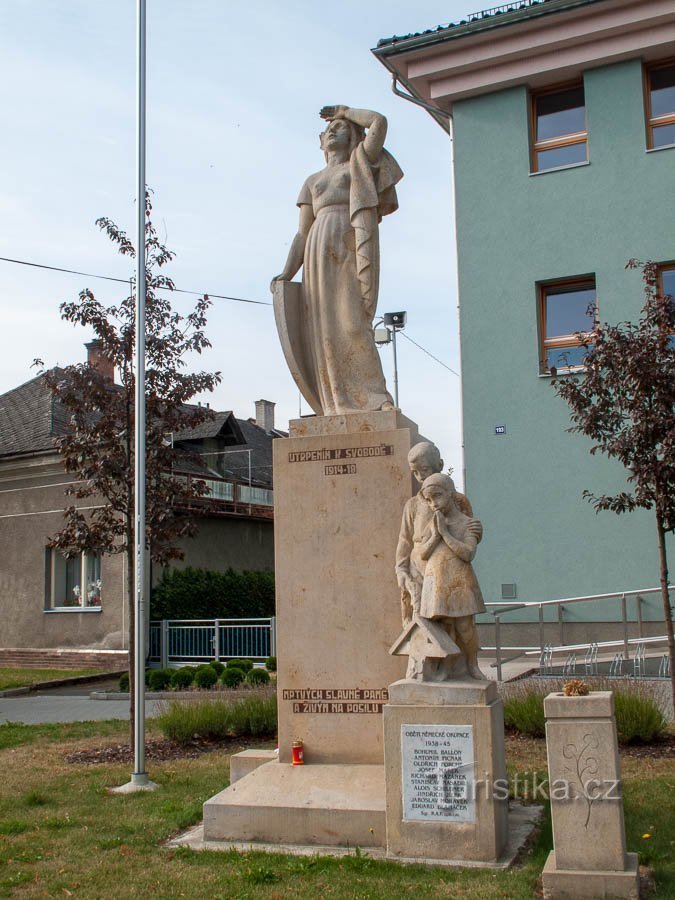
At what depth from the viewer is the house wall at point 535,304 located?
16234 mm

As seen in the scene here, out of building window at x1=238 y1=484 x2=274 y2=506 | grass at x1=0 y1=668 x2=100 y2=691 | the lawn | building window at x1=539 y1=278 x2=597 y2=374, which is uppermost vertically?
building window at x1=539 y1=278 x2=597 y2=374

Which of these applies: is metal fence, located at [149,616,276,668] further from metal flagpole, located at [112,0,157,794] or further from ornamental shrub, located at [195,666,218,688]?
metal flagpole, located at [112,0,157,794]

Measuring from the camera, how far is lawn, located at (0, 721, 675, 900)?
17.7 feet

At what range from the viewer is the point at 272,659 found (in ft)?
57.7

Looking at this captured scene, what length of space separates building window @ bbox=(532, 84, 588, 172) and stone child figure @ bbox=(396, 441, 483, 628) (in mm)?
12328

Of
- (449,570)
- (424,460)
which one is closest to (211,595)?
(424,460)

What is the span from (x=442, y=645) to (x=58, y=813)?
140 inches

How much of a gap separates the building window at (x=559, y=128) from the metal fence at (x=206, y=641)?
1029cm

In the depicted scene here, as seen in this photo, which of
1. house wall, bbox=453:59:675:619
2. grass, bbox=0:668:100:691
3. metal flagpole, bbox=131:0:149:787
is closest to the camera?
metal flagpole, bbox=131:0:149:787

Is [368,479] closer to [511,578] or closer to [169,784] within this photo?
[169,784]

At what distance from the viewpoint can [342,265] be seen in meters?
7.87

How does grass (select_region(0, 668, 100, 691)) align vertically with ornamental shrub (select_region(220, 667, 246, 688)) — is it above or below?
below

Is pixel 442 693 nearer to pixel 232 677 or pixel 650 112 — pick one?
pixel 232 677

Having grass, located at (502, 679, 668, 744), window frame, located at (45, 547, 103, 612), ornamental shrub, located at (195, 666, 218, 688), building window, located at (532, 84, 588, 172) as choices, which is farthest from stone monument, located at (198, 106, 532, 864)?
window frame, located at (45, 547, 103, 612)
